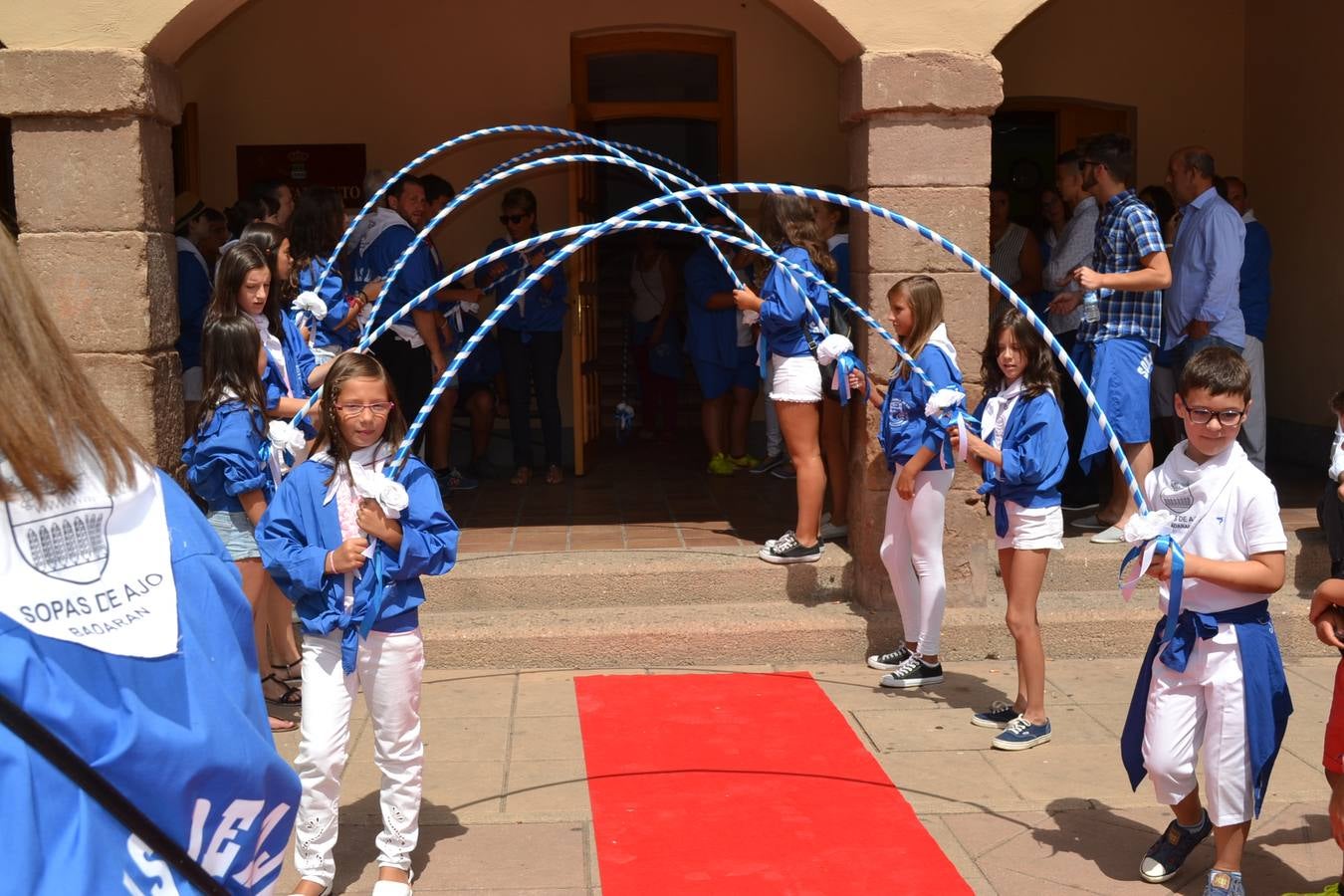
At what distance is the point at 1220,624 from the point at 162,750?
132 inches

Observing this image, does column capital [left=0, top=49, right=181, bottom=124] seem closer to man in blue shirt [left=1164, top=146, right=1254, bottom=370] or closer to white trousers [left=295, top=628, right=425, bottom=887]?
white trousers [left=295, top=628, right=425, bottom=887]

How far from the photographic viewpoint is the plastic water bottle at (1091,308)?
7.31m

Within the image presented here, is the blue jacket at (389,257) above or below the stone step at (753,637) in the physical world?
above

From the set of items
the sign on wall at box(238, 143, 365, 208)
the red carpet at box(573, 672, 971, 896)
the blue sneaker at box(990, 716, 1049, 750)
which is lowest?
the red carpet at box(573, 672, 971, 896)

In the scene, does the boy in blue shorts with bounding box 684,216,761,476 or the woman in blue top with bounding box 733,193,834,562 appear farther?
the boy in blue shorts with bounding box 684,216,761,476

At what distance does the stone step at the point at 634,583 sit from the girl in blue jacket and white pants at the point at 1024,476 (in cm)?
169

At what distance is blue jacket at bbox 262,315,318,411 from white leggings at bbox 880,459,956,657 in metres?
2.60

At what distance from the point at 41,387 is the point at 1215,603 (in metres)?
3.48

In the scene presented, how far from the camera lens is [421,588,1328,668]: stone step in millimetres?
6879

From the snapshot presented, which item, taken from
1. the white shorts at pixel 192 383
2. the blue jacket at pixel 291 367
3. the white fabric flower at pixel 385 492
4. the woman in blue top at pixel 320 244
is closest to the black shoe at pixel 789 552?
the woman in blue top at pixel 320 244

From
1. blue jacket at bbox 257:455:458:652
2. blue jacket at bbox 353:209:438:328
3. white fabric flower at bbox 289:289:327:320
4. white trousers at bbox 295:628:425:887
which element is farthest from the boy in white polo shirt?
blue jacket at bbox 353:209:438:328

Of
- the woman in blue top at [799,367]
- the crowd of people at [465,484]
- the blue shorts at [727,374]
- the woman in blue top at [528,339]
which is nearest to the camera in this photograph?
the crowd of people at [465,484]

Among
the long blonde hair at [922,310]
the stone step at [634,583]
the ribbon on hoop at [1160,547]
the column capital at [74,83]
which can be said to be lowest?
the stone step at [634,583]

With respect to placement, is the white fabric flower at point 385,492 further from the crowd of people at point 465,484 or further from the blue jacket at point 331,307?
the blue jacket at point 331,307
